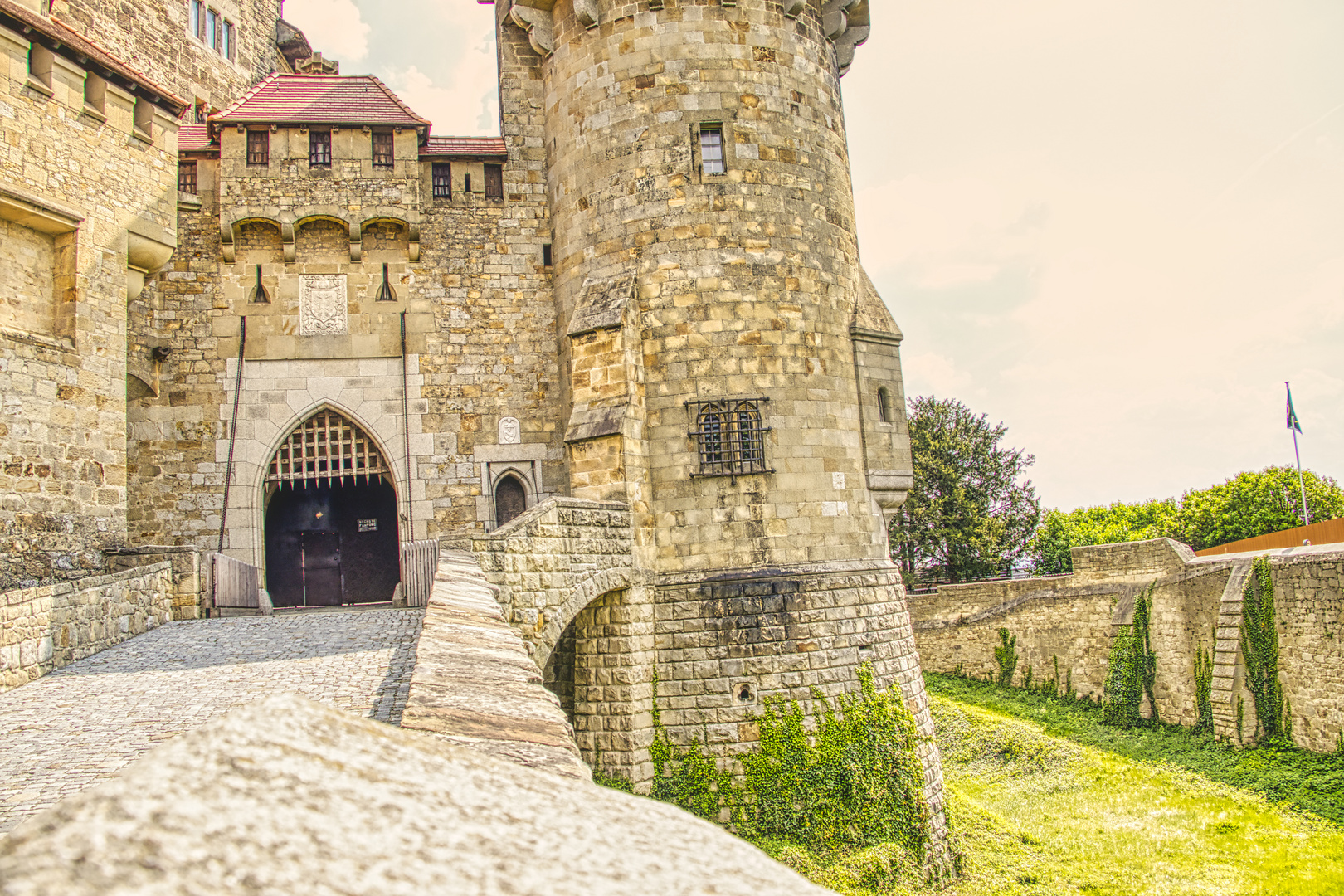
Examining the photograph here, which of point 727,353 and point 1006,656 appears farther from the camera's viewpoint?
point 1006,656

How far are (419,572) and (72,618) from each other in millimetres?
4488

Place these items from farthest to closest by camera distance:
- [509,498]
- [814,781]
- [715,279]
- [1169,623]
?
1. [1169,623]
2. [509,498]
3. [715,279]
4. [814,781]

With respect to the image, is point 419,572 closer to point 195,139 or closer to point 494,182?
point 494,182

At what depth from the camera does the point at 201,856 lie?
1.25 meters

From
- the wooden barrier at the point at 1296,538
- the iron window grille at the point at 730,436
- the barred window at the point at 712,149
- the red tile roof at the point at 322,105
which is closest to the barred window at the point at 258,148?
the red tile roof at the point at 322,105

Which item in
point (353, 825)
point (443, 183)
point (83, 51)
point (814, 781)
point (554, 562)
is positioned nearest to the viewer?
point (353, 825)

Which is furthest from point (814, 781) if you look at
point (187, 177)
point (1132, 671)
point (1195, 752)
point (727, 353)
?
point (187, 177)

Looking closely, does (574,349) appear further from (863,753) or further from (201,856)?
(201,856)

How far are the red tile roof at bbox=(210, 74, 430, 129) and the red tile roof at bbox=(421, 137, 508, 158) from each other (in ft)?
1.40

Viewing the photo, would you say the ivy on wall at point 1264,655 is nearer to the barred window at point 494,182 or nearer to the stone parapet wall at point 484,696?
the barred window at point 494,182

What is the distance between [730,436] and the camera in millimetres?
13453

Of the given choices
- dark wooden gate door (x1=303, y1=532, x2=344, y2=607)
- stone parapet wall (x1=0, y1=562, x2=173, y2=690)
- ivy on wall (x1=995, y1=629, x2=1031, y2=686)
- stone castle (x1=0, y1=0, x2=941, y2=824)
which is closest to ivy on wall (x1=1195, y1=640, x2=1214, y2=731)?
ivy on wall (x1=995, y1=629, x2=1031, y2=686)

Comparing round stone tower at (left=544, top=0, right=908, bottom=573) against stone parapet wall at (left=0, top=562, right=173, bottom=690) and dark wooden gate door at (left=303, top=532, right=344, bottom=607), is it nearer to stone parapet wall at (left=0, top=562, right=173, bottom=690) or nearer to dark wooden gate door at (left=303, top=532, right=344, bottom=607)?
stone parapet wall at (left=0, top=562, right=173, bottom=690)

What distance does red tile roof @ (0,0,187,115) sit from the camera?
12.5 m
